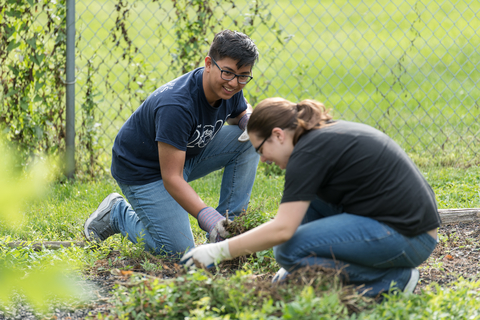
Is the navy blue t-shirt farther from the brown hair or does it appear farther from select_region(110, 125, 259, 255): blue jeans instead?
the brown hair

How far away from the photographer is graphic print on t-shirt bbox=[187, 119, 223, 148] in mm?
2662

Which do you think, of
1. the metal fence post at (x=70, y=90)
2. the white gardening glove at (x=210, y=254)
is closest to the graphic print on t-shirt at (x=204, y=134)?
the white gardening glove at (x=210, y=254)

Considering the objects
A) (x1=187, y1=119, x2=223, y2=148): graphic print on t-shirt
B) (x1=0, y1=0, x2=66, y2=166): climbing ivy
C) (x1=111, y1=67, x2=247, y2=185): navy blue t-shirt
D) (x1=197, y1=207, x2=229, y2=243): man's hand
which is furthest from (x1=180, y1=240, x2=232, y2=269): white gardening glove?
(x1=0, y1=0, x2=66, y2=166): climbing ivy

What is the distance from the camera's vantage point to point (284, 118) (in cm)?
191

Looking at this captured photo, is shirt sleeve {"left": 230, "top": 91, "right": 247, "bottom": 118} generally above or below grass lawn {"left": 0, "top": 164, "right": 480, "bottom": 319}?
above

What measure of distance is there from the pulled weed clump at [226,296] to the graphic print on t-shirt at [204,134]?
1.01m

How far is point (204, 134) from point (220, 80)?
38 cm

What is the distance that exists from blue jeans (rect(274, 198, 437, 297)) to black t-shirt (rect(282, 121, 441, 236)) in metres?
0.05

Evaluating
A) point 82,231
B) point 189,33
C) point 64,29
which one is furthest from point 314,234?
point 64,29

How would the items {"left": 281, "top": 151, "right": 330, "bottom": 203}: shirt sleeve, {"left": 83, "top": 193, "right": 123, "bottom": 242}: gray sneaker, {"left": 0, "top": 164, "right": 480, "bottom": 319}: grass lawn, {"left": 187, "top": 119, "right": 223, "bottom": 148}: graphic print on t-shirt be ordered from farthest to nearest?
{"left": 83, "top": 193, "right": 123, "bottom": 242}: gray sneaker < {"left": 187, "top": 119, "right": 223, "bottom": 148}: graphic print on t-shirt < {"left": 281, "top": 151, "right": 330, "bottom": 203}: shirt sleeve < {"left": 0, "top": 164, "right": 480, "bottom": 319}: grass lawn

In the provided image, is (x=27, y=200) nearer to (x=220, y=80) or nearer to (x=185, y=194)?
(x=185, y=194)

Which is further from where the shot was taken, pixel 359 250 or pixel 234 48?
pixel 234 48

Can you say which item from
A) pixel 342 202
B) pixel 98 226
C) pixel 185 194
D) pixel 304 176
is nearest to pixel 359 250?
pixel 342 202

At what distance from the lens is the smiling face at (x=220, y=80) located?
8.02 feet
